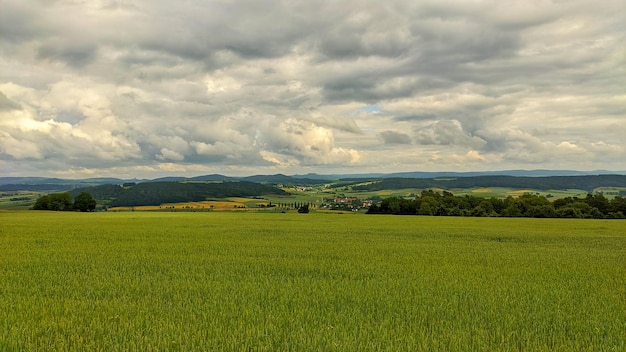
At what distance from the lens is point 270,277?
1384cm

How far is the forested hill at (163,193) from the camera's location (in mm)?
139750

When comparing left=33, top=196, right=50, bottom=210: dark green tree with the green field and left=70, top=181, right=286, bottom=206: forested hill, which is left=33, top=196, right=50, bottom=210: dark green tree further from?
the green field

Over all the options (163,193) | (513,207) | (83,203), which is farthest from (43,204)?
(513,207)

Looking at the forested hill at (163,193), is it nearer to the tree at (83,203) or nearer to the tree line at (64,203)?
the tree at (83,203)

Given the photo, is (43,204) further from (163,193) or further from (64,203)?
(163,193)

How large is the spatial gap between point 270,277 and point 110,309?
5397mm

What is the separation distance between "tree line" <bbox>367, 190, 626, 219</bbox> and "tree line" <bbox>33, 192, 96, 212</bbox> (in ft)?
220

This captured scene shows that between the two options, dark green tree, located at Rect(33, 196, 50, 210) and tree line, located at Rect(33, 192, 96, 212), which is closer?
tree line, located at Rect(33, 192, 96, 212)

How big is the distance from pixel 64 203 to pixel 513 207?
323 feet

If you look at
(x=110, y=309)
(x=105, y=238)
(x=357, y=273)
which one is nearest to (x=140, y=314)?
(x=110, y=309)

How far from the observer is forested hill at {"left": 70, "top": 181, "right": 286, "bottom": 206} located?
139750 mm

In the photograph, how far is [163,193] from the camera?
156125mm

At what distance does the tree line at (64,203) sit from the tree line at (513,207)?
6720 cm

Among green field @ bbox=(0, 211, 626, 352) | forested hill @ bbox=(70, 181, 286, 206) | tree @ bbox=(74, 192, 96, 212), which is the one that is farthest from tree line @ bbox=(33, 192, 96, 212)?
green field @ bbox=(0, 211, 626, 352)
